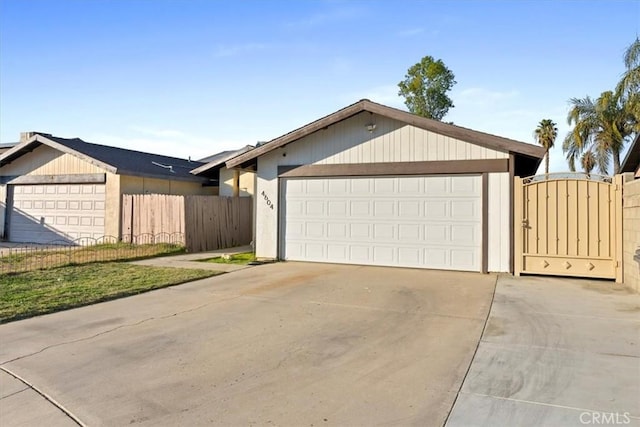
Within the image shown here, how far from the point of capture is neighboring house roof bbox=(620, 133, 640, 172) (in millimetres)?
10781

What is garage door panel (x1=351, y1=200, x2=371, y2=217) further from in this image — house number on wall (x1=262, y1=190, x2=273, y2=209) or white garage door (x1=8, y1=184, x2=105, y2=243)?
white garage door (x1=8, y1=184, x2=105, y2=243)

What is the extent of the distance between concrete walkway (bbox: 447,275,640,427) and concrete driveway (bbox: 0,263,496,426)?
0.23 meters

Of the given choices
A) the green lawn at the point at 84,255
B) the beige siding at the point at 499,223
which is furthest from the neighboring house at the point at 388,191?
the green lawn at the point at 84,255

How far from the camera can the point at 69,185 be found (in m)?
16.4

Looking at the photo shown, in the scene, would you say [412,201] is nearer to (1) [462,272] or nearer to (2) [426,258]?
(2) [426,258]

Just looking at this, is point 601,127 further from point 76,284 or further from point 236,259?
point 76,284

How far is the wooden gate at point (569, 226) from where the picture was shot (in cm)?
835

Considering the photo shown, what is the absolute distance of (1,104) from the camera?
12695 millimetres

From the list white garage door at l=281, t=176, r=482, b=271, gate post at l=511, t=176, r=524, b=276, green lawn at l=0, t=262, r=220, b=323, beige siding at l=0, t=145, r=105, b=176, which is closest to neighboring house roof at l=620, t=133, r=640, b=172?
gate post at l=511, t=176, r=524, b=276

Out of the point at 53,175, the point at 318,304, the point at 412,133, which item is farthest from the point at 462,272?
the point at 53,175

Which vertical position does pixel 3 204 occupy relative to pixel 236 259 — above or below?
above

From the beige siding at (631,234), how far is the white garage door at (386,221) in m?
2.72

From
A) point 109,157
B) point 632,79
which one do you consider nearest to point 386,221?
point 109,157

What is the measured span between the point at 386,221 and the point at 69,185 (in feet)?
→ 42.9
